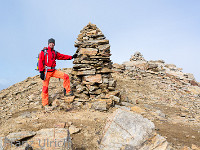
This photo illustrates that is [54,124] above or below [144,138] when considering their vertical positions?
below

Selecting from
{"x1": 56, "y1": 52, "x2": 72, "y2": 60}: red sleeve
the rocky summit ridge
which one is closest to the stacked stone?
the rocky summit ridge

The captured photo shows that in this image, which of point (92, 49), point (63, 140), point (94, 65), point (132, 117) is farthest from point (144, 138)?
point (92, 49)

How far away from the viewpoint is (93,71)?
8.28 metres

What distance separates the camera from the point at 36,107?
26.0 feet

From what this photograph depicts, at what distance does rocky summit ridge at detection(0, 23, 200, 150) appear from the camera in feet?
11.3

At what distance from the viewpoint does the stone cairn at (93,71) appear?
819cm

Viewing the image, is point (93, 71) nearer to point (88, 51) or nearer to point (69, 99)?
point (88, 51)

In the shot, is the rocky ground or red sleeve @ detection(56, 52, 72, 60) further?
red sleeve @ detection(56, 52, 72, 60)

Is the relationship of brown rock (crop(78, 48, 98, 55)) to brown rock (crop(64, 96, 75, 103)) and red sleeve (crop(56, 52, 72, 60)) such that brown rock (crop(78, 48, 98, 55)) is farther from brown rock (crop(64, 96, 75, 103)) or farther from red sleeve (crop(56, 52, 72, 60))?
brown rock (crop(64, 96, 75, 103))

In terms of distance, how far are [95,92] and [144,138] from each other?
501 centimetres

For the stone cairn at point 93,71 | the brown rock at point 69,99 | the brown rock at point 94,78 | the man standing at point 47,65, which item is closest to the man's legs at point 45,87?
the man standing at point 47,65

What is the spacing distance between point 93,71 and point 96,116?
3021 millimetres

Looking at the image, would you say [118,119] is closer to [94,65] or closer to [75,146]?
[75,146]

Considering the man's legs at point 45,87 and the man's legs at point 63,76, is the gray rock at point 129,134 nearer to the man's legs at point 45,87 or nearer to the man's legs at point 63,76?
the man's legs at point 63,76
